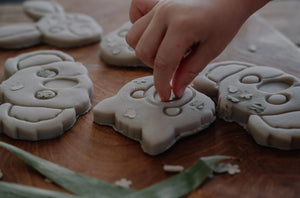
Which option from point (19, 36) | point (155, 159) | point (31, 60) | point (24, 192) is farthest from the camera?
point (19, 36)

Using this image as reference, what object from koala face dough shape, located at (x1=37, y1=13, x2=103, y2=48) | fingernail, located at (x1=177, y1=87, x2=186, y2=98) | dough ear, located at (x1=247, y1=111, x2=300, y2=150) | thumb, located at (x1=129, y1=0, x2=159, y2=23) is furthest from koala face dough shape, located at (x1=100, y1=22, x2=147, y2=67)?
dough ear, located at (x1=247, y1=111, x2=300, y2=150)

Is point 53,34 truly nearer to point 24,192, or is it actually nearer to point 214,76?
point 214,76

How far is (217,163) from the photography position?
2.92ft

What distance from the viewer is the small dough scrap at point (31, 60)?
4.04 ft

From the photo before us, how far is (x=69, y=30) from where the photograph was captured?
1480mm

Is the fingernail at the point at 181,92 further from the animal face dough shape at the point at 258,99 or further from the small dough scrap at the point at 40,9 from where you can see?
the small dough scrap at the point at 40,9

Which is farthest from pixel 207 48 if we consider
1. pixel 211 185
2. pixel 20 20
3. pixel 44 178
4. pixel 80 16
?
pixel 20 20

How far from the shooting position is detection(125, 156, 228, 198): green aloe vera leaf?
2.66 feet

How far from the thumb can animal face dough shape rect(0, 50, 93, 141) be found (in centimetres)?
24

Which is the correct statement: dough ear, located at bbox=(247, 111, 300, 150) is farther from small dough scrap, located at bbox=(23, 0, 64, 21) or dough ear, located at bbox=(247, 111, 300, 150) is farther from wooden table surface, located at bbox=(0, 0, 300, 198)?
small dough scrap, located at bbox=(23, 0, 64, 21)

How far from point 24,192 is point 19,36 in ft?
2.57

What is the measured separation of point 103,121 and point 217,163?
33 cm

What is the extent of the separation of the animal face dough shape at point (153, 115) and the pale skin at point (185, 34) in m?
0.06

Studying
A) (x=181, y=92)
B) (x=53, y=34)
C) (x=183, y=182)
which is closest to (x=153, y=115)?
(x=181, y=92)
